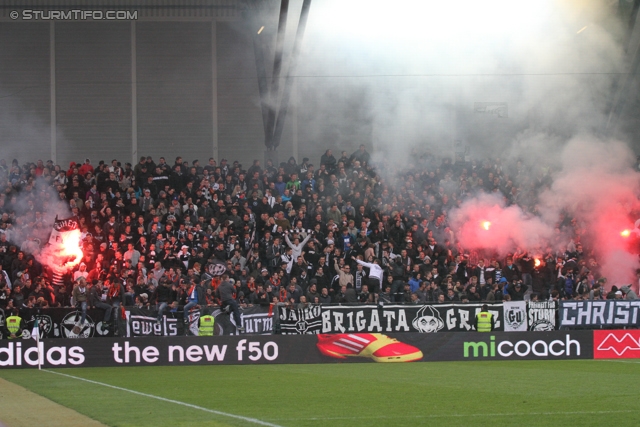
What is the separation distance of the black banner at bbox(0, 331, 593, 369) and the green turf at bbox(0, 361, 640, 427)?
650 millimetres

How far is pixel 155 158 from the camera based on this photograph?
99.6 feet

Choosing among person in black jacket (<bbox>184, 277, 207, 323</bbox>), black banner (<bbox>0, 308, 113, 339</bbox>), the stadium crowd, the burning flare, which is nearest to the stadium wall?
the stadium crowd

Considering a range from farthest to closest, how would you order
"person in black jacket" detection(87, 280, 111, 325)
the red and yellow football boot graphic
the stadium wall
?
the stadium wall
"person in black jacket" detection(87, 280, 111, 325)
the red and yellow football boot graphic

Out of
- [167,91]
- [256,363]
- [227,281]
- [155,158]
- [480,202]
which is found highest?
[167,91]

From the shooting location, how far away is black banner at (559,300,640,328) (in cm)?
2131

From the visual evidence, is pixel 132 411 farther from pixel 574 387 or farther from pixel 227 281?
pixel 227 281

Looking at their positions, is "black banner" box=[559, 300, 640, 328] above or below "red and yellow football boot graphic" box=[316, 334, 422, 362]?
above

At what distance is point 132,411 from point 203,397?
179cm

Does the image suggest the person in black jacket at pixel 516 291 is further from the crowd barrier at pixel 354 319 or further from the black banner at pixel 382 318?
the black banner at pixel 382 318

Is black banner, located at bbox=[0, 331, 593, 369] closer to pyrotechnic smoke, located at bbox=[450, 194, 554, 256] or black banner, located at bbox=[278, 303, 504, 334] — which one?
black banner, located at bbox=[278, 303, 504, 334]

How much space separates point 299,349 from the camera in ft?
63.6

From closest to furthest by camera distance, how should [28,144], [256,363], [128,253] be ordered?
1. [256,363]
2. [128,253]
3. [28,144]

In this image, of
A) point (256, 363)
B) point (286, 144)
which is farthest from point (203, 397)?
point (286, 144)

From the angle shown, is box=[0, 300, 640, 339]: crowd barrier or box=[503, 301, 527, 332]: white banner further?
box=[503, 301, 527, 332]: white banner
